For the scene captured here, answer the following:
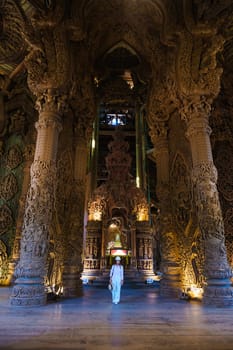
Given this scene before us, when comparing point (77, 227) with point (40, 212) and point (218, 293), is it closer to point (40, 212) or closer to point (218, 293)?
point (40, 212)

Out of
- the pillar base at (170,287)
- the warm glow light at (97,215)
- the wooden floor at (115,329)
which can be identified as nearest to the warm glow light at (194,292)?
the pillar base at (170,287)

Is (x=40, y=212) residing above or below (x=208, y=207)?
below

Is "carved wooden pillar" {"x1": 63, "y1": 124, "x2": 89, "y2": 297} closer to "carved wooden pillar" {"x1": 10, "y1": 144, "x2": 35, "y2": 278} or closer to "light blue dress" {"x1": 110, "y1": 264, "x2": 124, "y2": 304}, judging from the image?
"light blue dress" {"x1": 110, "y1": 264, "x2": 124, "y2": 304}

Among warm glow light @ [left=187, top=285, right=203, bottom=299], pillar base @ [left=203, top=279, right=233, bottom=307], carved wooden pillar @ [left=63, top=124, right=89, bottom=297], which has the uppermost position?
carved wooden pillar @ [left=63, top=124, right=89, bottom=297]

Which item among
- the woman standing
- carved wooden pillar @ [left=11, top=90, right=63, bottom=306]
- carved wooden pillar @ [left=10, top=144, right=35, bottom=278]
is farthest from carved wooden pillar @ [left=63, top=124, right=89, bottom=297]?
carved wooden pillar @ [left=10, top=144, right=35, bottom=278]

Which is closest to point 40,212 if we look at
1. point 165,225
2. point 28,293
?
point 28,293

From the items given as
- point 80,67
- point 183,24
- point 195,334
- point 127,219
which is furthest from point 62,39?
point 127,219

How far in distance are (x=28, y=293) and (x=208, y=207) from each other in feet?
16.7

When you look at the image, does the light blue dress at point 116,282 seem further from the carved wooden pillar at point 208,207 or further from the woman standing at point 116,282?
the carved wooden pillar at point 208,207

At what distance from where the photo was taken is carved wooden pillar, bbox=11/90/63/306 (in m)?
5.41

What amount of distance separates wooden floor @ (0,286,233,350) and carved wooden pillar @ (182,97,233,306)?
0.65 meters

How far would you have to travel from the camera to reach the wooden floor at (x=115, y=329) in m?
2.89

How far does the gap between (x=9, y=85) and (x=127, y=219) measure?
10555 mm

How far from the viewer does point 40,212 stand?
604cm
